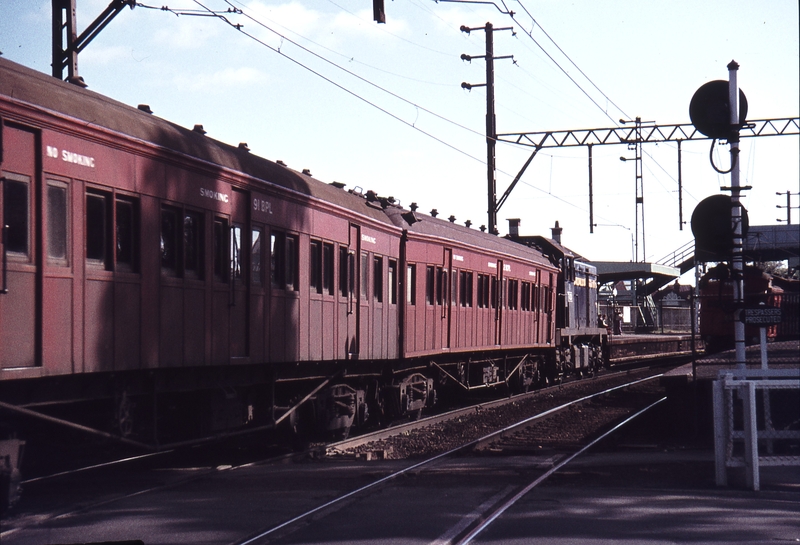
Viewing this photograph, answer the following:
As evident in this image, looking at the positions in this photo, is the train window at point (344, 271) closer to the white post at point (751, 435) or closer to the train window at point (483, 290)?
the white post at point (751, 435)

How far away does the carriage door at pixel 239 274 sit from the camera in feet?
35.2

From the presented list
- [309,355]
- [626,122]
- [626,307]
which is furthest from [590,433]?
[626,307]

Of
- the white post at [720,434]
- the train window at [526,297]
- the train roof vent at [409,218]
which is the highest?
the train roof vent at [409,218]

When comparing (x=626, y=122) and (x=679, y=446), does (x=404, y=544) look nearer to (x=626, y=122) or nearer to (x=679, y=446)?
(x=679, y=446)

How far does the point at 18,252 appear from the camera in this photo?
7348 millimetres

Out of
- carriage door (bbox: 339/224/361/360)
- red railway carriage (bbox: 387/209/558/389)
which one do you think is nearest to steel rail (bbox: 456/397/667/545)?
carriage door (bbox: 339/224/361/360)

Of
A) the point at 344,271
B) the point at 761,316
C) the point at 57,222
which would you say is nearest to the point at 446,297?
the point at 344,271

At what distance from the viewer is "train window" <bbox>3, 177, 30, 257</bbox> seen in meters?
7.26

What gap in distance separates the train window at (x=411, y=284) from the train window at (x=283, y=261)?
5.09 meters

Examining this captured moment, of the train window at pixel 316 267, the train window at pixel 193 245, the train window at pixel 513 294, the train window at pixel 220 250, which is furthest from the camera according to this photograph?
the train window at pixel 513 294

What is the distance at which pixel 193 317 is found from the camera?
984 centimetres

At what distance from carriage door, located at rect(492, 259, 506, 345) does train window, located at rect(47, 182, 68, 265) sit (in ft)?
50.0

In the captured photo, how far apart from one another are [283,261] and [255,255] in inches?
27.7

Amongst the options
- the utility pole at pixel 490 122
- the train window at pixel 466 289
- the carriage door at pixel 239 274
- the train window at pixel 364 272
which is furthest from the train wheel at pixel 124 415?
the utility pole at pixel 490 122
